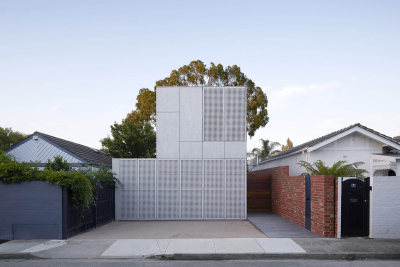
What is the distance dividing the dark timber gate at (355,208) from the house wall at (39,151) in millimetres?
17621

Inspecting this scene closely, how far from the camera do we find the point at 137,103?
33.8 metres

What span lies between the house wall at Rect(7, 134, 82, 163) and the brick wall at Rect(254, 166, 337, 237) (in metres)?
13.0

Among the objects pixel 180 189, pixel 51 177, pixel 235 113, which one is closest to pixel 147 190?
pixel 180 189

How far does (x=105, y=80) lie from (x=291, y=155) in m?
11.7

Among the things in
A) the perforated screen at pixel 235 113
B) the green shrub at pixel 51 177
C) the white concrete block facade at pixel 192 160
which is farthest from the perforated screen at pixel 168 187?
the green shrub at pixel 51 177

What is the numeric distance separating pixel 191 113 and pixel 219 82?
16.2 metres

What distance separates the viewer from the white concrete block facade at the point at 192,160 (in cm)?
1652

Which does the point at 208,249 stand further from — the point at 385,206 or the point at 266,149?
the point at 266,149

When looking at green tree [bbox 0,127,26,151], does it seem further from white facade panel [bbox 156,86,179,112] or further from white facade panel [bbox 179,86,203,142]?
white facade panel [bbox 179,86,203,142]

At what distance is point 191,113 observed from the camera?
16.6 meters

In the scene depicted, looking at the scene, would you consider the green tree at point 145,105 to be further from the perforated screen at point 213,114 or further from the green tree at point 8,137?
the green tree at point 8,137

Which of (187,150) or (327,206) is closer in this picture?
(327,206)

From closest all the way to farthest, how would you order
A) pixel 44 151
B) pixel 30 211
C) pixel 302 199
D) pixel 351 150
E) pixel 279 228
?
pixel 30 211 → pixel 279 228 → pixel 302 199 → pixel 351 150 → pixel 44 151

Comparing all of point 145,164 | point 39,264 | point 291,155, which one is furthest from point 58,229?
point 291,155
